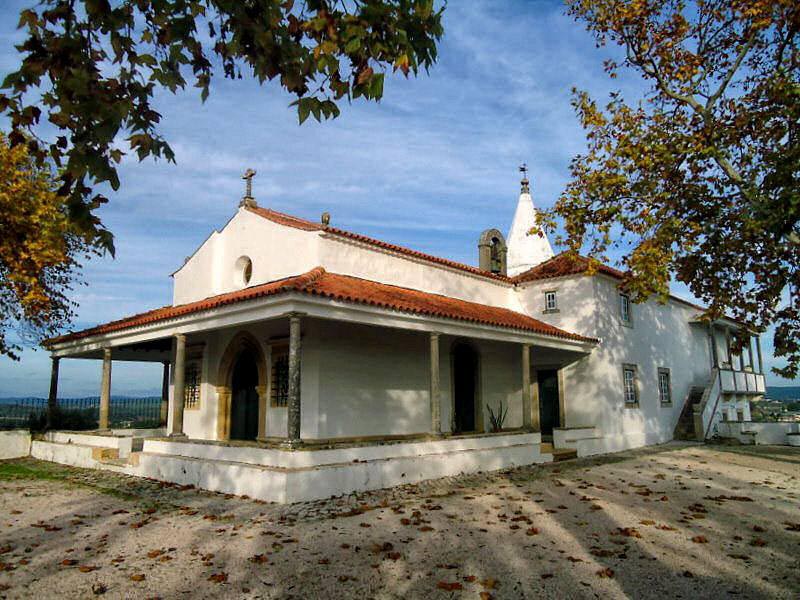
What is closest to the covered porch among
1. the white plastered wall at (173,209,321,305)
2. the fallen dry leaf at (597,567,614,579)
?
the white plastered wall at (173,209,321,305)

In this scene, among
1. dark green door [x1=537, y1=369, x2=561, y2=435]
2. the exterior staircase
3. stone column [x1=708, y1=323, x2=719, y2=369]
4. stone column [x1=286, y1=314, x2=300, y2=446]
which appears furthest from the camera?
stone column [x1=708, y1=323, x2=719, y2=369]

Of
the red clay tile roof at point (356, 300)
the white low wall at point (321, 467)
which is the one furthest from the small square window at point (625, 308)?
the white low wall at point (321, 467)

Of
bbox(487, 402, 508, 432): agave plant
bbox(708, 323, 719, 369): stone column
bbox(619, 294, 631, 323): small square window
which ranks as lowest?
bbox(487, 402, 508, 432): agave plant

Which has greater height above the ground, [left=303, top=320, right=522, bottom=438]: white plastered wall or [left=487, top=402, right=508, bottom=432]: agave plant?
[left=303, top=320, right=522, bottom=438]: white plastered wall

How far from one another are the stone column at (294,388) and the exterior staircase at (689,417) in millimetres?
17048

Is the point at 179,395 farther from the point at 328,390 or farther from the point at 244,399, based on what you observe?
the point at 328,390

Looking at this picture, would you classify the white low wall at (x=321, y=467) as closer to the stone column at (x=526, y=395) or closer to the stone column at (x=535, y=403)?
the stone column at (x=526, y=395)

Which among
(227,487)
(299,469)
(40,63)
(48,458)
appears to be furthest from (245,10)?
(48,458)

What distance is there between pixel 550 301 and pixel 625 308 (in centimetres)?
260

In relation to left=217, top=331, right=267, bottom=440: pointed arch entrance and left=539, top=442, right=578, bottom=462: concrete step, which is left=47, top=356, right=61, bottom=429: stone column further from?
left=539, top=442, right=578, bottom=462: concrete step

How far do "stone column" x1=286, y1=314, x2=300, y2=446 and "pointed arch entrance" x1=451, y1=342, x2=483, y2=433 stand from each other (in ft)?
24.7

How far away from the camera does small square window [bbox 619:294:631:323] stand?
65.7ft

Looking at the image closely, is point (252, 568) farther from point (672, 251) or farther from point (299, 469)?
point (672, 251)

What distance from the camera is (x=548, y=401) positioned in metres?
19.8
